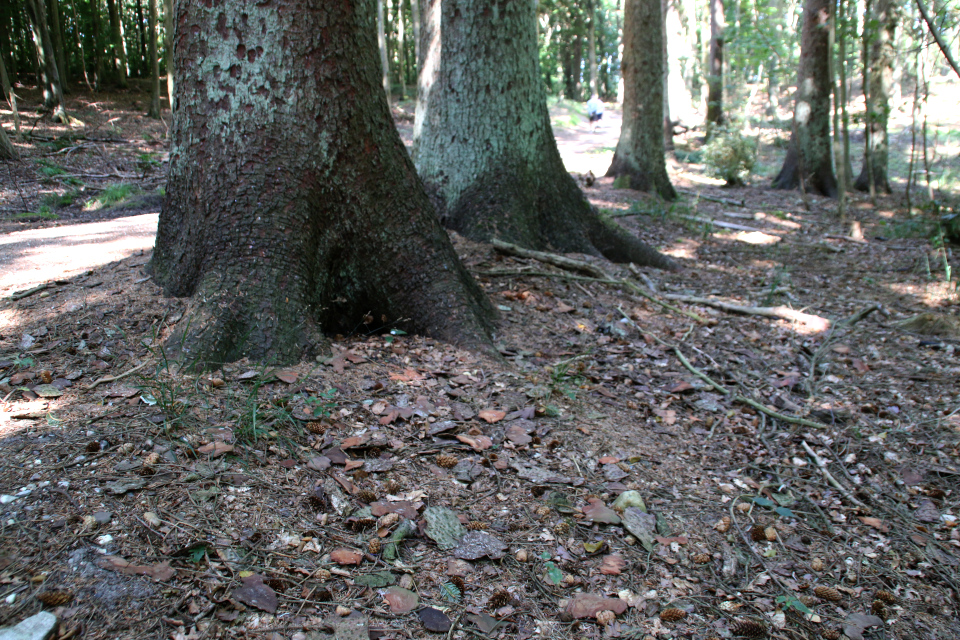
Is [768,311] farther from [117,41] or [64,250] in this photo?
[117,41]

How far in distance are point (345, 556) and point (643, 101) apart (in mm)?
10066

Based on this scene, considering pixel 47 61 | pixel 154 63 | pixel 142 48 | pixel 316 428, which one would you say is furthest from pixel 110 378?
pixel 142 48

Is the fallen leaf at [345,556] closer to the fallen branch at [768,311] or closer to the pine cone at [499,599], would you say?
the pine cone at [499,599]

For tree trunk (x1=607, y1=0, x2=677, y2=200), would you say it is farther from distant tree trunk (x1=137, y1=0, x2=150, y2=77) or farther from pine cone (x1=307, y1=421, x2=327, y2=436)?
distant tree trunk (x1=137, y1=0, x2=150, y2=77)

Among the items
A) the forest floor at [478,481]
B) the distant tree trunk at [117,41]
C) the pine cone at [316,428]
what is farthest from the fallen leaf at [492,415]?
the distant tree trunk at [117,41]

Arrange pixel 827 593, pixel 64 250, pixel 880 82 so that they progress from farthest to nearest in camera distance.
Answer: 1. pixel 880 82
2. pixel 64 250
3. pixel 827 593

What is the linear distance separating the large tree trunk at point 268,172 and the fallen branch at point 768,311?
3173mm

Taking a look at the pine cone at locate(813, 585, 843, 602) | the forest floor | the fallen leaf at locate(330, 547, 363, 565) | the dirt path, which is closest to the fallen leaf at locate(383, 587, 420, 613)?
the forest floor

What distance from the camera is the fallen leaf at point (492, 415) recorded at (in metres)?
3.04

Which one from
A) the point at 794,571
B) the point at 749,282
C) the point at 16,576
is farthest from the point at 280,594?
the point at 749,282

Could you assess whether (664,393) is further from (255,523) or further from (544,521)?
(255,523)

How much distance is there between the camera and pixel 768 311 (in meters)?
5.29

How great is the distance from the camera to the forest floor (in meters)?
1.90

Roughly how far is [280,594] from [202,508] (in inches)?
18.3
